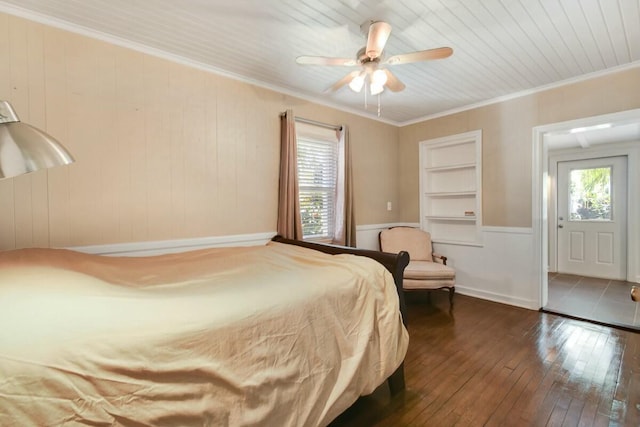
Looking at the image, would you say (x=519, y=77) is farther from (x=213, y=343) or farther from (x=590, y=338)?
(x=213, y=343)

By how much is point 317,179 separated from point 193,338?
2.62m

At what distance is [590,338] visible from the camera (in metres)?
2.56

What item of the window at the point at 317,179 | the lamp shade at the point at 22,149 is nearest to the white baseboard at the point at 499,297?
the window at the point at 317,179

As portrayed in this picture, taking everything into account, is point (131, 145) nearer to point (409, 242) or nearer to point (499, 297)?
point (409, 242)

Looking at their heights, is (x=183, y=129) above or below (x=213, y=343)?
above

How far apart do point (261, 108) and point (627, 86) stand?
3.47 meters

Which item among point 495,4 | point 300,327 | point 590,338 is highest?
point 495,4

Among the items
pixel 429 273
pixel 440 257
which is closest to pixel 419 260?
pixel 440 257

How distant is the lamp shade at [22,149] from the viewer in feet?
2.87

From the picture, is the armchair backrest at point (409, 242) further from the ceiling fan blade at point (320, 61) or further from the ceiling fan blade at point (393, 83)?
the ceiling fan blade at point (320, 61)

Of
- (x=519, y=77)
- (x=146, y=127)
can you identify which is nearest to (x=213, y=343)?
(x=146, y=127)

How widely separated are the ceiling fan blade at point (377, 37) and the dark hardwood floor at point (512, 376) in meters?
2.21

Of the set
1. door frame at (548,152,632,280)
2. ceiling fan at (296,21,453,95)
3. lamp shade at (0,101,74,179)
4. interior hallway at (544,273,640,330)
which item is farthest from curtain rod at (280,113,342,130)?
door frame at (548,152,632,280)

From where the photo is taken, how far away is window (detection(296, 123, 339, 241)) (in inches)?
131
